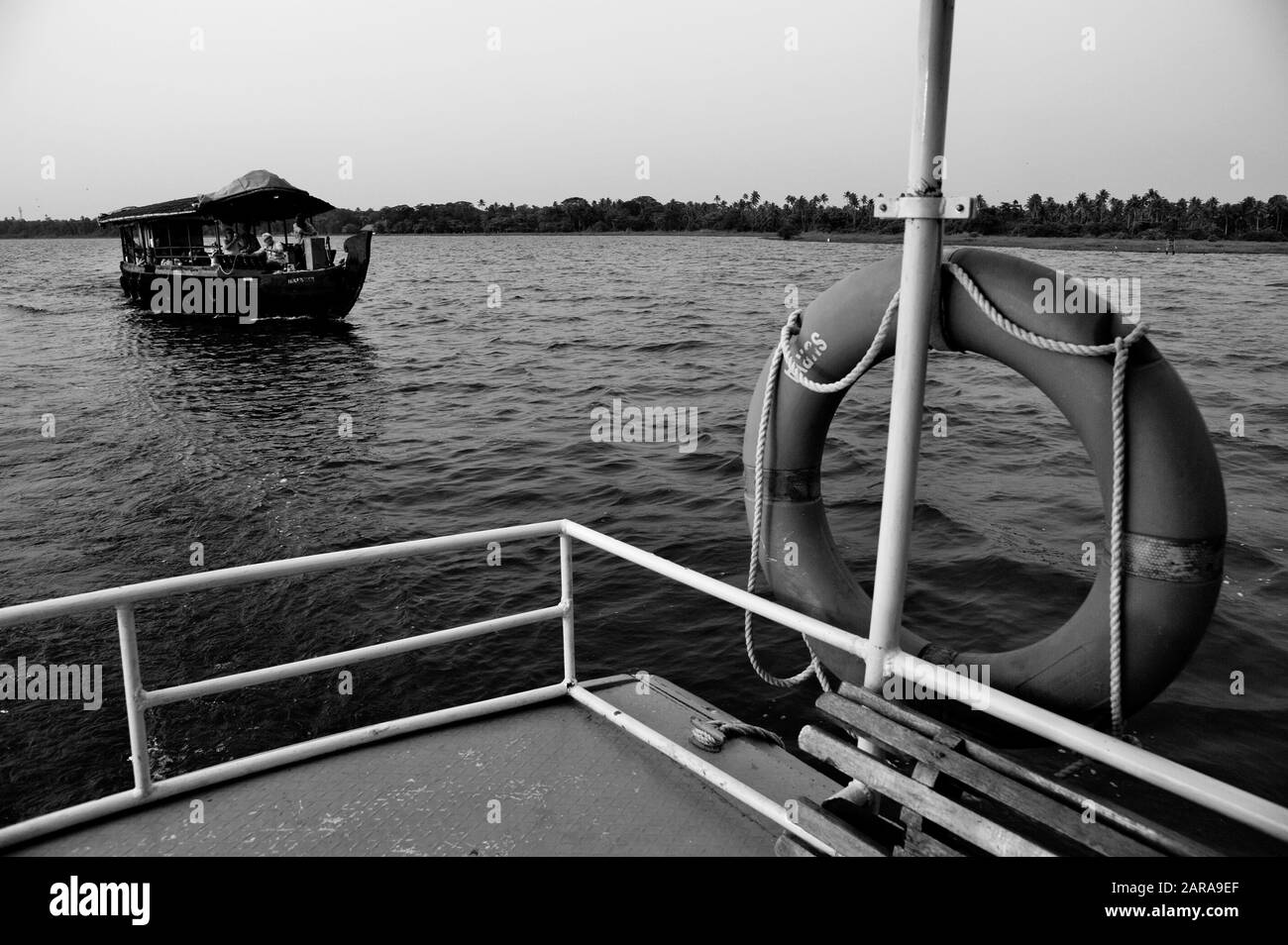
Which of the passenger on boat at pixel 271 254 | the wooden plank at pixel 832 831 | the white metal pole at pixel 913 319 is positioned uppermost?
the passenger on boat at pixel 271 254

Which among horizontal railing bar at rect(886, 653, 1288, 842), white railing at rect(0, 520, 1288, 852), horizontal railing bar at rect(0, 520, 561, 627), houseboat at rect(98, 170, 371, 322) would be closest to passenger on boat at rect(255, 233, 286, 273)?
houseboat at rect(98, 170, 371, 322)

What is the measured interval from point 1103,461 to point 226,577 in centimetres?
234

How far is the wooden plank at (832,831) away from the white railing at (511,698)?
55 millimetres

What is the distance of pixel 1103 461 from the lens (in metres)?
2.51

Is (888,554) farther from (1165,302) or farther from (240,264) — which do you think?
(1165,302)

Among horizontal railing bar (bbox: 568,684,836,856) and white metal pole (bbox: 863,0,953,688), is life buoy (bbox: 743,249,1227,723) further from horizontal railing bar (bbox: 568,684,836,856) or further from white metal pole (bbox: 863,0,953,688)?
horizontal railing bar (bbox: 568,684,836,856)

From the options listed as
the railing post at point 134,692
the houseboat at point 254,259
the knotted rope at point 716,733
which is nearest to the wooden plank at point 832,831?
the knotted rope at point 716,733

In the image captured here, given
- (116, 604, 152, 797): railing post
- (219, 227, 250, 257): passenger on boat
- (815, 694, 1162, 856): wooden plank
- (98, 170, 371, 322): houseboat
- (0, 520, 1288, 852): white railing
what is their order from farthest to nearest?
(219, 227, 250, 257): passenger on boat → (98, 170, 371, 322): houseboat → (116, 604, 152, 797): railing post → (815, 694, 1162, 856): wooden plank → (0, 520, 1288, 852): white railing

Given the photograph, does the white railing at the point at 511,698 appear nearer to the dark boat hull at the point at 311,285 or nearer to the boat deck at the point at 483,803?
the boat deck at the point at 483,803

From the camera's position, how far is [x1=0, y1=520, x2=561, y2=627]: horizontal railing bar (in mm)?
2221

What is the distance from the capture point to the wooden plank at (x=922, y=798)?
1.86 meters

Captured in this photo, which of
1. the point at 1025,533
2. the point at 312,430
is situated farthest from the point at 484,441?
the point at 1025,533

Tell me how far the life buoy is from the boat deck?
0.82 m
